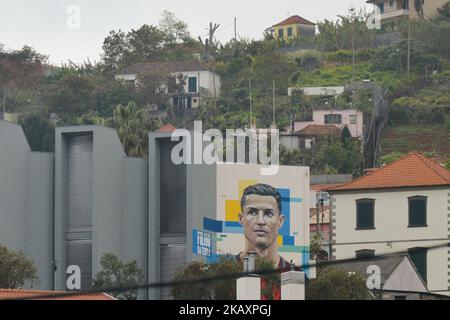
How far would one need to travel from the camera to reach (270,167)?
73.4 meters

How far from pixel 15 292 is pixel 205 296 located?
1075 cm

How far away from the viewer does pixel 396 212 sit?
70.6 m

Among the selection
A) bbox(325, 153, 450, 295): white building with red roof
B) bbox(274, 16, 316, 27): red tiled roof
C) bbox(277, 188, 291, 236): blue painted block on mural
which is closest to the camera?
bbox(325, 153, 450, 295): white building with red roof

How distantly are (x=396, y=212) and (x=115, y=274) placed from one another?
65.8 feet

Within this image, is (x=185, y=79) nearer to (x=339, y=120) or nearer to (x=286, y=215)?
(x=339, y=120)

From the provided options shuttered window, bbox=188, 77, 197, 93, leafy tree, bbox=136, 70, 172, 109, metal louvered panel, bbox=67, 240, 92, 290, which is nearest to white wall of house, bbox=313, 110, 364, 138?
leafy tree, bbox=136, 70, 172, 109

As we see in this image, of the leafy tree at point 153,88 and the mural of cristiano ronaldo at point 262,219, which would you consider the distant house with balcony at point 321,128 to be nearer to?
the leafy tree at point 153,88

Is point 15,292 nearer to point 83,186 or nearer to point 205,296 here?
point 205,296

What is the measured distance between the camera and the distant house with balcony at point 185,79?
135000 millimetres

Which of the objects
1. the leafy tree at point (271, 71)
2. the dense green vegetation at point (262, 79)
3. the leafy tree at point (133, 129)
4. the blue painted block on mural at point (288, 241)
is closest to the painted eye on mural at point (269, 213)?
the blue painted block on mural at point (288, 241)

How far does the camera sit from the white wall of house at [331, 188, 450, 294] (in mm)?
68438

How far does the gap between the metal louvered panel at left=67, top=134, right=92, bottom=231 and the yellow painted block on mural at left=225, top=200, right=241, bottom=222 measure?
31.7ft

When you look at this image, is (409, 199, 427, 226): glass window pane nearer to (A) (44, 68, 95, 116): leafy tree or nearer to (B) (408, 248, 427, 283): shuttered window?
(B) (408, 248, 427, 283): shuttered window
